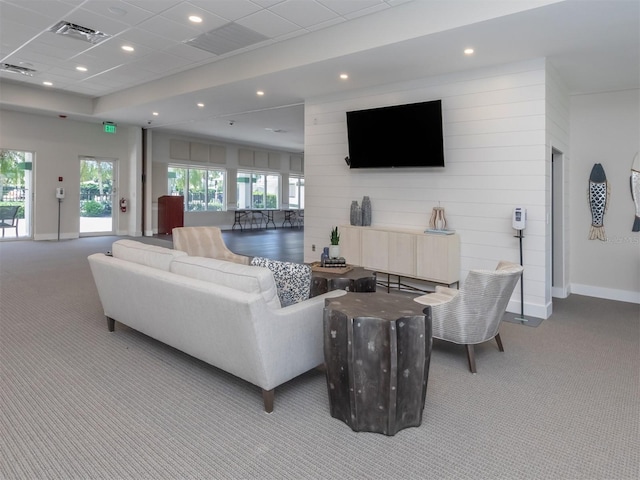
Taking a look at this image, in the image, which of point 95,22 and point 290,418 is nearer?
point 290,418

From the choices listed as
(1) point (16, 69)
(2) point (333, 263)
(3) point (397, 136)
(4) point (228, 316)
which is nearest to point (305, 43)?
(3) point (397, 136)

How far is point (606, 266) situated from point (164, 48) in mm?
7070

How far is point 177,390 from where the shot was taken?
2.77 m

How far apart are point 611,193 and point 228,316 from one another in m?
5.60

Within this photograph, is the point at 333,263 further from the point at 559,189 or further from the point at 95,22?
the point at 95,22

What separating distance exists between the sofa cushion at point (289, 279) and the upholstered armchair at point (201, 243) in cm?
211

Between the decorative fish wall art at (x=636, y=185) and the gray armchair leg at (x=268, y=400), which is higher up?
the decorative fish wall art at (x=636, y=185)

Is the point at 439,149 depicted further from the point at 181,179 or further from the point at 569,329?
the point at 181,179

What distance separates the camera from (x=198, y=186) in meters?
14.2

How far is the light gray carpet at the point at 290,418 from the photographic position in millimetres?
1981

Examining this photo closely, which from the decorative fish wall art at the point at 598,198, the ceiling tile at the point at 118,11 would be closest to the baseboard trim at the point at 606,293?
the decorative fish wall art at the point at 598,198

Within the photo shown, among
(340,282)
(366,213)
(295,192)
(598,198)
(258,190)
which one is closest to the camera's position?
(340,282)

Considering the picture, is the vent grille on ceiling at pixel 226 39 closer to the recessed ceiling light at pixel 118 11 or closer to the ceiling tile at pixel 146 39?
the ceiling tile at pixel 146 39

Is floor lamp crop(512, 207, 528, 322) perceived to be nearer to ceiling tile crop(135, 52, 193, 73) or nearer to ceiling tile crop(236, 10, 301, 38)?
ceiling tile crop(236, 10, 301, 38)
